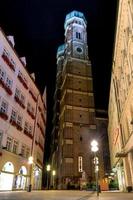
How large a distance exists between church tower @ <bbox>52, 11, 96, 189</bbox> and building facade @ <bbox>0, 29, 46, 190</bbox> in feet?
53.9

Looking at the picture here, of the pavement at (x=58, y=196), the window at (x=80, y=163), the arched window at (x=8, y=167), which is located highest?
the window at (x=80, y=163)

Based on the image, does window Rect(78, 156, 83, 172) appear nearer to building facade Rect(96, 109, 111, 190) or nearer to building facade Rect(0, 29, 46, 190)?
building facade Rect(96, 109, 111, 190)

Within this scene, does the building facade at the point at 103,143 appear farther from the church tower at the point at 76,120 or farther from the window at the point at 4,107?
the window at the point at 4,107

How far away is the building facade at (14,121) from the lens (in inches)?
995

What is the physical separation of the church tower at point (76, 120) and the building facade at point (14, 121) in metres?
16.4

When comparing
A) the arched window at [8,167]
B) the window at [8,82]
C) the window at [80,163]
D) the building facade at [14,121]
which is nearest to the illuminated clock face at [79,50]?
the window at [80,163]

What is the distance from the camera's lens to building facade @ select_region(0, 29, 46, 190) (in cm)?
2527

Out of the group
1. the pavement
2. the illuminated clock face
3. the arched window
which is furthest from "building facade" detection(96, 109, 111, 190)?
the pavement

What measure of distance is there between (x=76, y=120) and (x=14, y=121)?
30437 millimetres

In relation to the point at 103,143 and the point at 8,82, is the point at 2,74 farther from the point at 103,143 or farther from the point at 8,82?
the point at 103,143

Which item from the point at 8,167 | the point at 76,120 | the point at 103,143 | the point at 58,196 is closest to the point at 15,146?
the point at 8,167

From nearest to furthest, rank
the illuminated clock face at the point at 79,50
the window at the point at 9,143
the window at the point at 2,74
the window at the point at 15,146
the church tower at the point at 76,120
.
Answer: the window at the point at 2,74 < the window at the point at 9,143 < the window at the point at 15,146 < the church tower at the point at 76,120 < the illuminated clock face at the point at 79,50

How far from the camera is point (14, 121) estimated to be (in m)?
28.0

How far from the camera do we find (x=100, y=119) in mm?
64500
